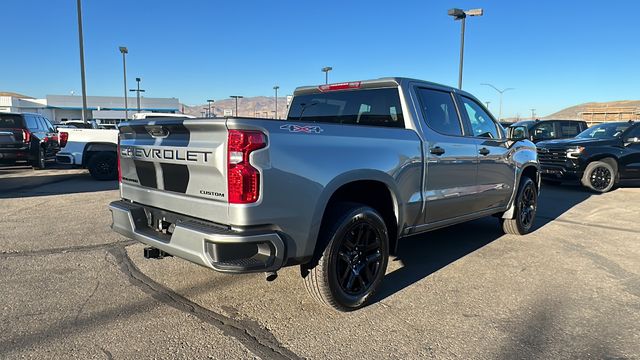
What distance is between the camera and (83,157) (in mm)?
11242

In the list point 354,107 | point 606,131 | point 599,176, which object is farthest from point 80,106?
point 354,107

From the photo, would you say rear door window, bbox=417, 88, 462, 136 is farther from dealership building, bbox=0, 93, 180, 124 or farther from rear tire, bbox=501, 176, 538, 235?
dealership building, bbox=0, 93, 180, 124

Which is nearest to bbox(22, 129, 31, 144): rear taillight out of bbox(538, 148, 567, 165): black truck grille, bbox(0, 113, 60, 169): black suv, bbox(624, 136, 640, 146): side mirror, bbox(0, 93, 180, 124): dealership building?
bbox(0, 113, 60, 169): black suv

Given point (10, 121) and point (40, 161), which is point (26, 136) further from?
point (40, 161)

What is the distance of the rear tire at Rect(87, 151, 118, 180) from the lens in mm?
11375

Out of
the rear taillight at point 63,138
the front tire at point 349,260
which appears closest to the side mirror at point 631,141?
the front tire at point 349,260

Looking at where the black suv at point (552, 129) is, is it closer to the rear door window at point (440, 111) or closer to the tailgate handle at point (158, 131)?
the rear door window at point (440, 111)

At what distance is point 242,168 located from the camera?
291 centimetres

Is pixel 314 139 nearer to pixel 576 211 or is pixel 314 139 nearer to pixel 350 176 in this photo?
pixel 350 176

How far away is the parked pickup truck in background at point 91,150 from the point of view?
11141 mm

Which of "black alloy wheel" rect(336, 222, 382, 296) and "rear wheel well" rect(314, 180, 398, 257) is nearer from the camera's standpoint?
"black alloy wheel" rect(336, 222, 382, 296)

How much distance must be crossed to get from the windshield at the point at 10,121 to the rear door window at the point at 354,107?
1059 cm

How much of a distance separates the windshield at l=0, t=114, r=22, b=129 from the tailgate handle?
11.1 meters

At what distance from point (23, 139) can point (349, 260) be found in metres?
12.3
